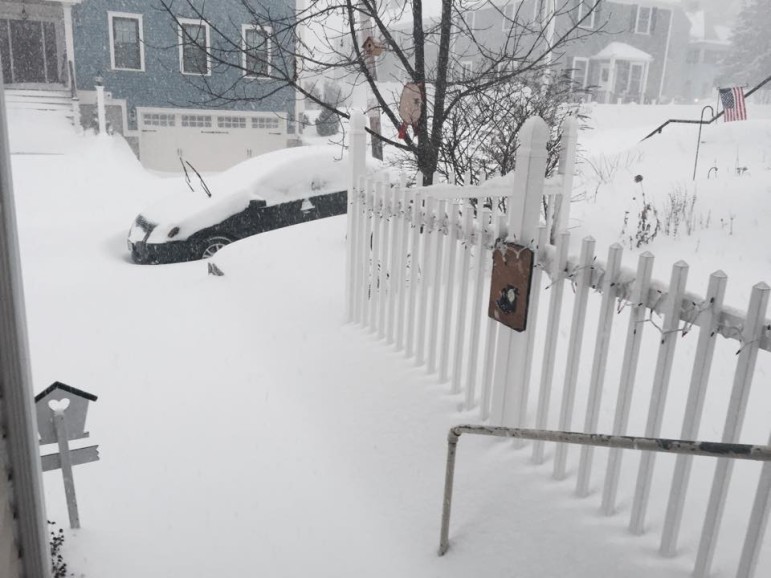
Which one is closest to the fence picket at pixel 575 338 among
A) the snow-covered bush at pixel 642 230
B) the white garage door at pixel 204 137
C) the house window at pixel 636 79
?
the snow-covered bush at pixel 642 230

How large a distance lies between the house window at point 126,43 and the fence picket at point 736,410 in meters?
23.5

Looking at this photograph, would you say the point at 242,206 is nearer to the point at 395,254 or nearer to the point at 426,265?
the point at 395,254

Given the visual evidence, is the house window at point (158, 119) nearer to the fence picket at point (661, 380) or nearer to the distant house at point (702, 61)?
the fence picket at point (661, 380)

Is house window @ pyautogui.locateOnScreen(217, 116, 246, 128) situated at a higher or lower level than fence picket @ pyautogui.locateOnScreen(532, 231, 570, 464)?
higher

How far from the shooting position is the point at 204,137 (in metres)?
23.9

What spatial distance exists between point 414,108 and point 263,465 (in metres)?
3.87

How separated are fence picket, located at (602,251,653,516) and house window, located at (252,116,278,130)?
2338 cm

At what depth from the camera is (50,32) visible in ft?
72.6

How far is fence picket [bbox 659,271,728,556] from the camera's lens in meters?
2.37

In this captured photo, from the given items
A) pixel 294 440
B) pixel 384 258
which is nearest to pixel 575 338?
pixel 294 440

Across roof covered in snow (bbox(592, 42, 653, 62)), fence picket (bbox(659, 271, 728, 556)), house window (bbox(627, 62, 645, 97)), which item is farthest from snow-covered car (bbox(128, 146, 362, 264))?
house window (bbox(627, 62, 645, 97))

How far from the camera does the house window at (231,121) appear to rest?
24.0 metres

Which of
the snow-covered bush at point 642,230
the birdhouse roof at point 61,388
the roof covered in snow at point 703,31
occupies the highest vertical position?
the roof covered in snow at point 703,31

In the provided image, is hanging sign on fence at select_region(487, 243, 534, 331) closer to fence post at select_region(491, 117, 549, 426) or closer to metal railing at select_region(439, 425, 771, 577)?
fence post at select_region(491, 117, 549, 426)
